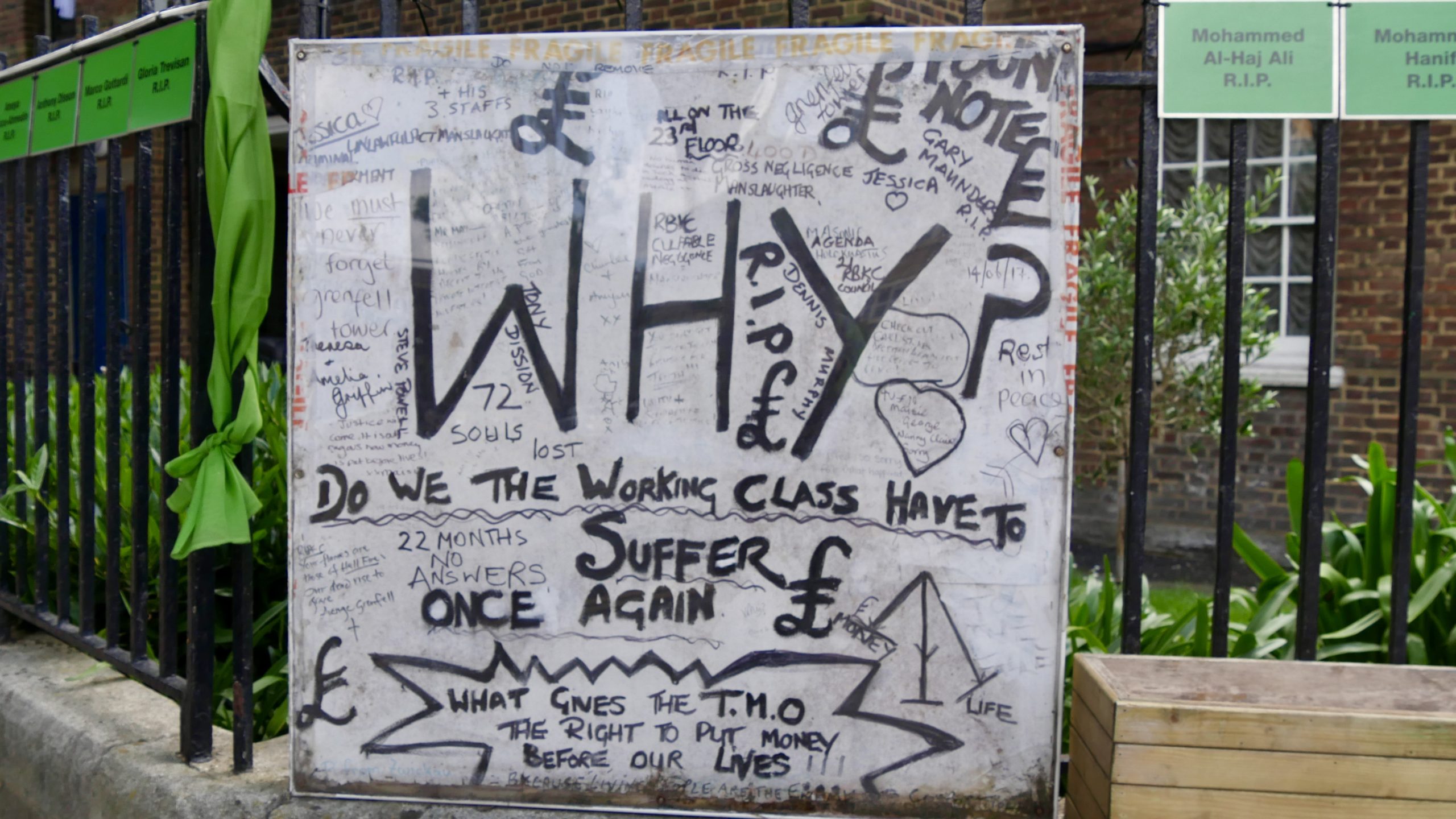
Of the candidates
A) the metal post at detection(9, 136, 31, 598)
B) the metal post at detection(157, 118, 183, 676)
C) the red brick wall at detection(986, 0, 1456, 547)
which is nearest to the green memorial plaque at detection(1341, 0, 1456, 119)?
the metal post at detection(157, 118, 183, 676)

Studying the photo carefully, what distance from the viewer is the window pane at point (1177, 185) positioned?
358 inches

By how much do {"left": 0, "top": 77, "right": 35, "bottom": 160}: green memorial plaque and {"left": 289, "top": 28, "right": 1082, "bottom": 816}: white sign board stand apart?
4.88 ft

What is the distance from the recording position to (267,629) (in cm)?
354

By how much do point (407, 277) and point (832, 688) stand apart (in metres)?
1.27

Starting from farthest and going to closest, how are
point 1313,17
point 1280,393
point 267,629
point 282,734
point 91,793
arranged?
point 1280,393 → point 267,629 → point 282,734 → point 91,793 → point 1313,17

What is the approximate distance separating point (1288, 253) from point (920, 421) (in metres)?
7.49

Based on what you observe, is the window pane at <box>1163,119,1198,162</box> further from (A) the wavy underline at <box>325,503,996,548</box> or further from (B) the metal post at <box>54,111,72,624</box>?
(B) the metal post at <box>54,111,72,624</box>

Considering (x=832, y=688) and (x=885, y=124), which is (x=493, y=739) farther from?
(x=885, y=124)

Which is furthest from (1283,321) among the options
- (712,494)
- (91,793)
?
(91,793)

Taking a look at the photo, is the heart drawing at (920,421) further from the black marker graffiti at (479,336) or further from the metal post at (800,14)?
the metal post at (800,14)

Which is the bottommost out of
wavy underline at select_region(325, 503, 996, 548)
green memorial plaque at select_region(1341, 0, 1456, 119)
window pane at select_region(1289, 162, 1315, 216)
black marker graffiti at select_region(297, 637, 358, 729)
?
black marker graffiti at select_region(297, 637, 358, 729)

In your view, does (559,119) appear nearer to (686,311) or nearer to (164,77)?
(686,311)

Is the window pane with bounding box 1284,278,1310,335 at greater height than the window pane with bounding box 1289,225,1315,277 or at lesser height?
lesser

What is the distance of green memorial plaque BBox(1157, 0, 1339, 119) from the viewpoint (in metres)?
2.44
